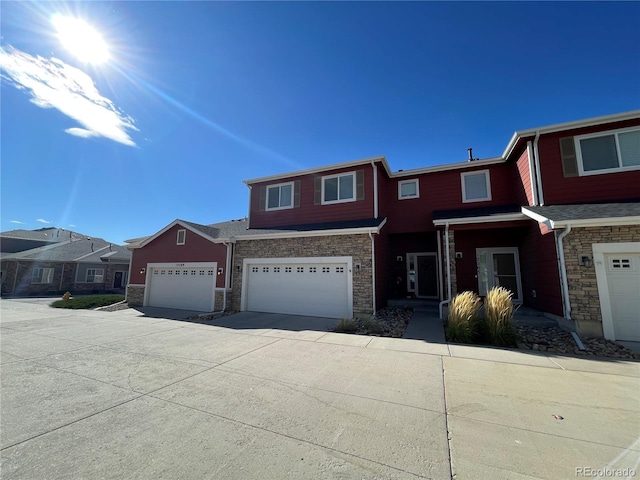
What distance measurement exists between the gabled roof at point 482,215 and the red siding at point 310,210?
3.00 m

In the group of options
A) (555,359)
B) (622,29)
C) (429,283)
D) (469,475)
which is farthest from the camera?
(429,283)

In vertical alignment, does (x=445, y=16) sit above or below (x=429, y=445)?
above

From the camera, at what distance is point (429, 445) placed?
9.05 ft

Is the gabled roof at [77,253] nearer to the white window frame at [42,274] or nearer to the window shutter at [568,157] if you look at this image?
the white window frame at [42,274]

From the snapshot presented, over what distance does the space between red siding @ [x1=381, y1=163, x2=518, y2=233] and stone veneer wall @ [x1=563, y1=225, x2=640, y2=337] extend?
13.1 ft

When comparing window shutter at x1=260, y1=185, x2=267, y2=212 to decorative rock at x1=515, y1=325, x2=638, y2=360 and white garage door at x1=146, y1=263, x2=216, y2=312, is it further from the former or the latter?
decorative rock at x1=515, y1=325, x2=638, y2=360

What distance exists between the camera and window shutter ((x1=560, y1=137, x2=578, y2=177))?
861cm

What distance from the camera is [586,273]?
7191mm

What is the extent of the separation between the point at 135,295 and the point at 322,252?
11.4m

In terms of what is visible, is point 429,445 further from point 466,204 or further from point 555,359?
point 466,204

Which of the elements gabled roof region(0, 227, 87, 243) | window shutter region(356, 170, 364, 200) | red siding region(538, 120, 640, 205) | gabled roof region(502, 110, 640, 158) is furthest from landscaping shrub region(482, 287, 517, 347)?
gabled roof region(0, 227, 87, 243)

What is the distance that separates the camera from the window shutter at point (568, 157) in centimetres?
861

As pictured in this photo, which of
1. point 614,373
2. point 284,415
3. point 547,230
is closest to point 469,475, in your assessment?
point 284,415

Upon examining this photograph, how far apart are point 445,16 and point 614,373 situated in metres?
9.94
